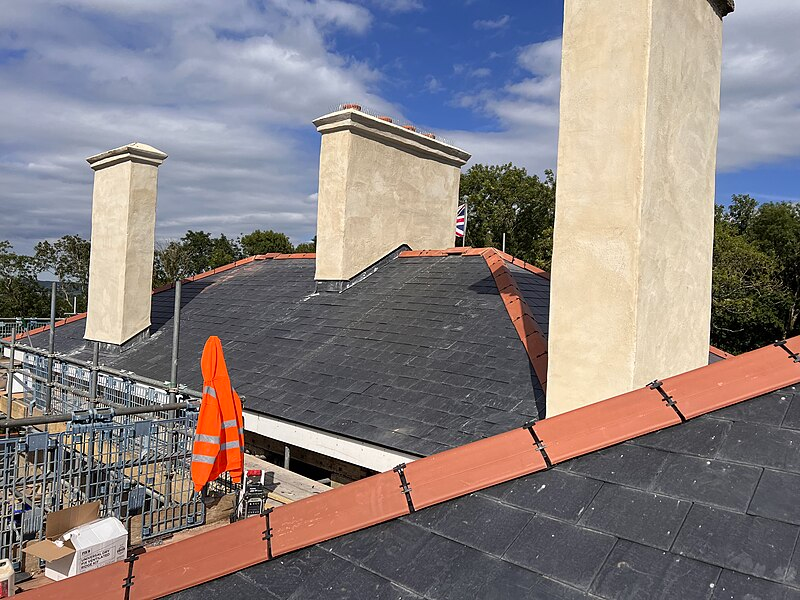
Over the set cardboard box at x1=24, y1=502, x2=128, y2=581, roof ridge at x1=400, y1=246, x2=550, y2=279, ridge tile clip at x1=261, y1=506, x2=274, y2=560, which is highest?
roof ridge at x1=400, y1=246, x2=550, y2=279

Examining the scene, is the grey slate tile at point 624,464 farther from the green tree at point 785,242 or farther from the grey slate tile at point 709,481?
the green tree at point 785,242

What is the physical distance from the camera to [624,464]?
2.32 meters

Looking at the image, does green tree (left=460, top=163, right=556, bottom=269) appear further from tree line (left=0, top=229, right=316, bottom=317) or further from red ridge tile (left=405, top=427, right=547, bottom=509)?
red ridge tile (left=405, top=427, right=547, bottom=509)

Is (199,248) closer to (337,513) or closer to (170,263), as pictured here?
(170,263)

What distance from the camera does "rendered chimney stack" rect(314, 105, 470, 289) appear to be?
1242 centimetres

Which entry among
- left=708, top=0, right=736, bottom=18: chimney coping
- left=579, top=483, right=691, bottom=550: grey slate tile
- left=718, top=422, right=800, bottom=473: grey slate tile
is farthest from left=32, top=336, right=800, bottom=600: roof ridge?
left=708, top=0, right=736, bottom=18: chimney coping

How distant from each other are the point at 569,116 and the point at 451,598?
15.2ft

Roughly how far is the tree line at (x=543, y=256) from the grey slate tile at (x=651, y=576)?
26339mm

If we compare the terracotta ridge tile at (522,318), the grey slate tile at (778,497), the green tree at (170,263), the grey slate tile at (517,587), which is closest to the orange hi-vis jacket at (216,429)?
the terracotta ridge tile at (522,318)

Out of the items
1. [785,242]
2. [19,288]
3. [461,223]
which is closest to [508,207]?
[785,242]

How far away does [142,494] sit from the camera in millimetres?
6191

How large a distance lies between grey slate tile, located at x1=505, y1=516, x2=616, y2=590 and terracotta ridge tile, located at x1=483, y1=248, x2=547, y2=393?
15.2 ft

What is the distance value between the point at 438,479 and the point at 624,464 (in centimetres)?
74

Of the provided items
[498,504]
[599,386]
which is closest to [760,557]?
[498,504]
